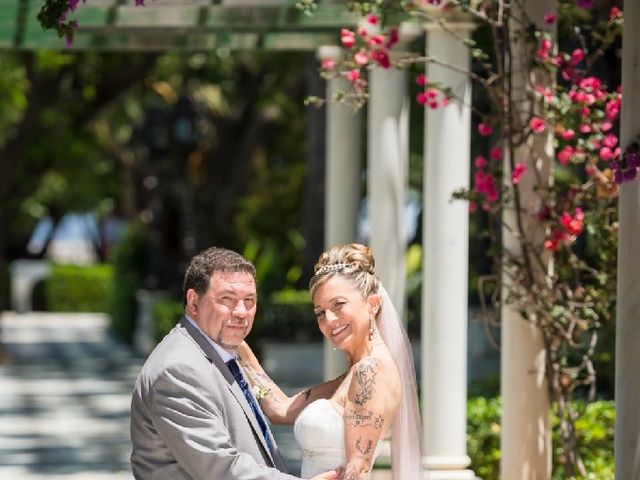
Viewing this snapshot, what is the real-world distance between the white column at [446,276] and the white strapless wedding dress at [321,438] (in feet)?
16.7

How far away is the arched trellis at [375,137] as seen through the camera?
10477 mm

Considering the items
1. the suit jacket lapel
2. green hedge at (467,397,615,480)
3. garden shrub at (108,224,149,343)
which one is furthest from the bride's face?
garden shrub at (108,224,149,343)

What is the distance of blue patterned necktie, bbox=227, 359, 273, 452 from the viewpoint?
5293 mm

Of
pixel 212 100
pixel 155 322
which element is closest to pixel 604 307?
pixel 155 322

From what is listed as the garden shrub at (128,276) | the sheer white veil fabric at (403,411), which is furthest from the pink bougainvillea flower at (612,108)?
the garden shrub at (128,276)

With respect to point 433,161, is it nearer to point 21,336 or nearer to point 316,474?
point 316,474

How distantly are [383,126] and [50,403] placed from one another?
9.15 meters

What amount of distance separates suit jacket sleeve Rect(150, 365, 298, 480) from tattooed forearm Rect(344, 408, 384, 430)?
0.36 m

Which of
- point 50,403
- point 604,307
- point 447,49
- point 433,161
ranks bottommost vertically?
point 50,403

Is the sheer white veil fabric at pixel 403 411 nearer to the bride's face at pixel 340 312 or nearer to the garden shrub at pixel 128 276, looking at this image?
the bride's face at pixel 340 312

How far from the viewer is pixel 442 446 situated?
10.4 m

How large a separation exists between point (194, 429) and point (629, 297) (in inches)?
96.3

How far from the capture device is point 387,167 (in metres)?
11.9

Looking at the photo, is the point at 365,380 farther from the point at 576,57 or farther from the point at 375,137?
the point at 375,137
